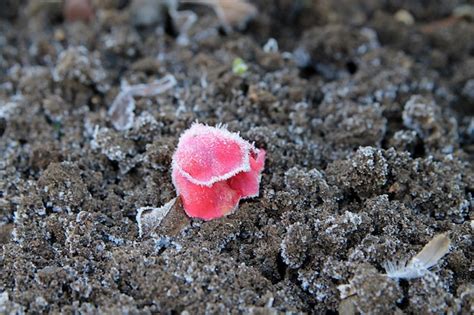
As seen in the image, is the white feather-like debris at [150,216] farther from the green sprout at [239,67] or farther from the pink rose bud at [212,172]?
the green sprout at [239,67]

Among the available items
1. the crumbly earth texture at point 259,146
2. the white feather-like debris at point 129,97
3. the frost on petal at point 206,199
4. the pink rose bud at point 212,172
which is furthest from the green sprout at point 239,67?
the frost on petal at point 206,199

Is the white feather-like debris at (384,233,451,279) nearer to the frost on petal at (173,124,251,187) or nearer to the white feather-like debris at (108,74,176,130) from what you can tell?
the frost on petal at (173,124,251,187)

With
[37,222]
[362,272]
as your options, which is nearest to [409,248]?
[362,272]

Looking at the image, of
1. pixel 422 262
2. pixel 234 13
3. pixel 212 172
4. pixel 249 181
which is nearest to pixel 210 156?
pixel 212 172

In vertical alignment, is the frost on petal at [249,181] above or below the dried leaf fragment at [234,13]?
below

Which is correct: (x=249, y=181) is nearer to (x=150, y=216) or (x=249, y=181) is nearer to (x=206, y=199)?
(x=206, y=199)

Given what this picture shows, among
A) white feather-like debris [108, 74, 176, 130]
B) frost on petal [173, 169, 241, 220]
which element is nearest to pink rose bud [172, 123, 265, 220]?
frost on petal [173, 169, 241, 220]
